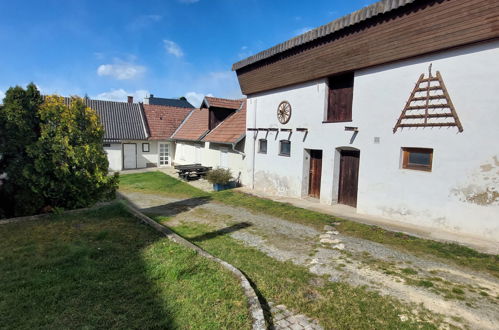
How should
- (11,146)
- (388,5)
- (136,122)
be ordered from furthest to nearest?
1. (136,122)
2. (388,5)
3. (11,146)

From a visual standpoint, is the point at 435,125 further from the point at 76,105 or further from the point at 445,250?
the point at 76,105

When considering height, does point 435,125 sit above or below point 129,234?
above

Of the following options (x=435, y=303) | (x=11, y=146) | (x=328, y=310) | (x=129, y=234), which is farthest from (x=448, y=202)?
(x=11, y=146)

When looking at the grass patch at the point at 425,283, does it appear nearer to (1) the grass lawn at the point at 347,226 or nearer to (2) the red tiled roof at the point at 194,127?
(1) the grass lawn at the point at 347,226

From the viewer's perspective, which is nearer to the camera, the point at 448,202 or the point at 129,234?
the point at 129,234

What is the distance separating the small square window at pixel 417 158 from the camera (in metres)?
8.05

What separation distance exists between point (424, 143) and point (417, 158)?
1.88 ft

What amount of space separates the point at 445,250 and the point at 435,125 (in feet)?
11.7

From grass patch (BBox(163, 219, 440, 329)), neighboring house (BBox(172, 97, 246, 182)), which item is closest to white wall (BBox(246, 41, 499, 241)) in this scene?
grass patch (BBox(163, 219, 440, 329))

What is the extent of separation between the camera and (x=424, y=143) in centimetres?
795

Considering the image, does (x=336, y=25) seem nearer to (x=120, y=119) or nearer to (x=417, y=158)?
(x=417, y=158)

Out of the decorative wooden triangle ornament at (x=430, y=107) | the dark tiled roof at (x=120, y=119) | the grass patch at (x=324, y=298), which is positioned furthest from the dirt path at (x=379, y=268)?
the dark tiled roof at (x=120, y=119)

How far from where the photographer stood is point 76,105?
762 centimetres

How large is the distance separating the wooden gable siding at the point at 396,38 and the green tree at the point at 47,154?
8.41 metres
